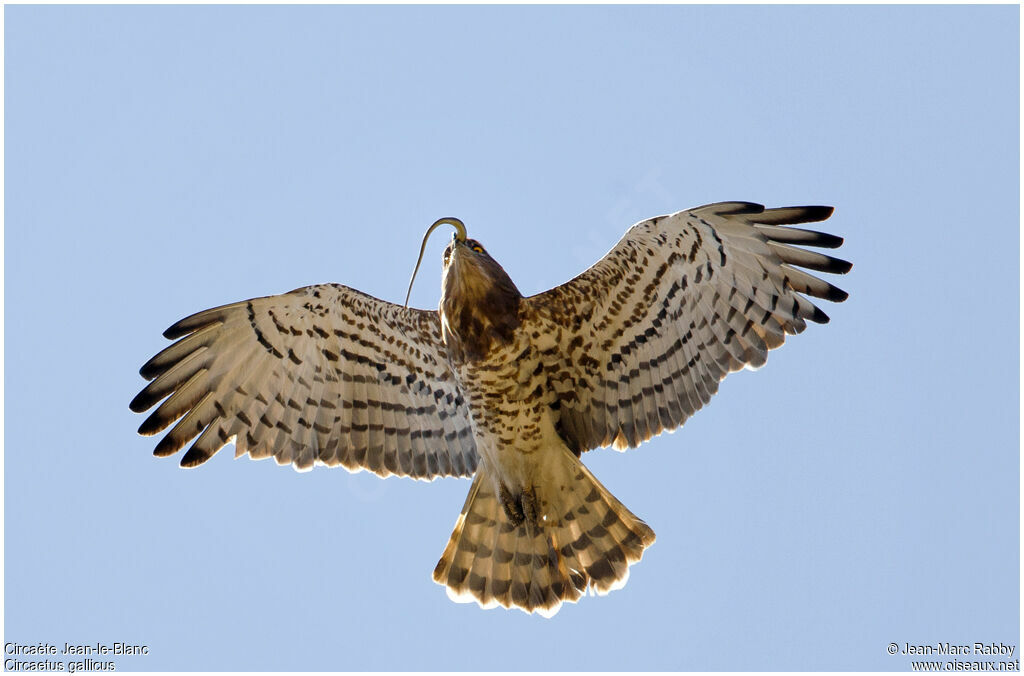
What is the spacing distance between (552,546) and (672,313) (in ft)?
6.23

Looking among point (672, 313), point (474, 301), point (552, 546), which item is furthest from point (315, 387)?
point (672, 313)

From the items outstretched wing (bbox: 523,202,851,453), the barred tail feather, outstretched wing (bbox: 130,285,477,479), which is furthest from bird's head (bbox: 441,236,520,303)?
the barred tail feather

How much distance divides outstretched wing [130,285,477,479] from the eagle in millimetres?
12

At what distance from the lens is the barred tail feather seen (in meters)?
10.4

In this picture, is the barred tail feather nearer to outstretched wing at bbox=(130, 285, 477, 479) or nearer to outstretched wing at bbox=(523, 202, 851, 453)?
outstretched wing at bbox=(523, 202, 851, 453)

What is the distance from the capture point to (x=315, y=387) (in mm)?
10711

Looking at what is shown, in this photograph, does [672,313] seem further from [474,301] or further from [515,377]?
[474,301]

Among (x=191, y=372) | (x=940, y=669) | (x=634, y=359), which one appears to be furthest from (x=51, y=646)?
(x=940, y=669)

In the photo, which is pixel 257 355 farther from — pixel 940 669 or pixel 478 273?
pixel 940 669

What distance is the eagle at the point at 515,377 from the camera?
10.2 m

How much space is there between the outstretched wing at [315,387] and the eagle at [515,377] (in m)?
0.01

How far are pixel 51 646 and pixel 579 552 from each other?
13.9 ft

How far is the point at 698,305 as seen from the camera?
1035 cm

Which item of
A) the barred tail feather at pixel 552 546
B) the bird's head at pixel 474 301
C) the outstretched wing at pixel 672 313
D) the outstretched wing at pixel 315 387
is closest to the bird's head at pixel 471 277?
the bird's head at pixel 474 301
